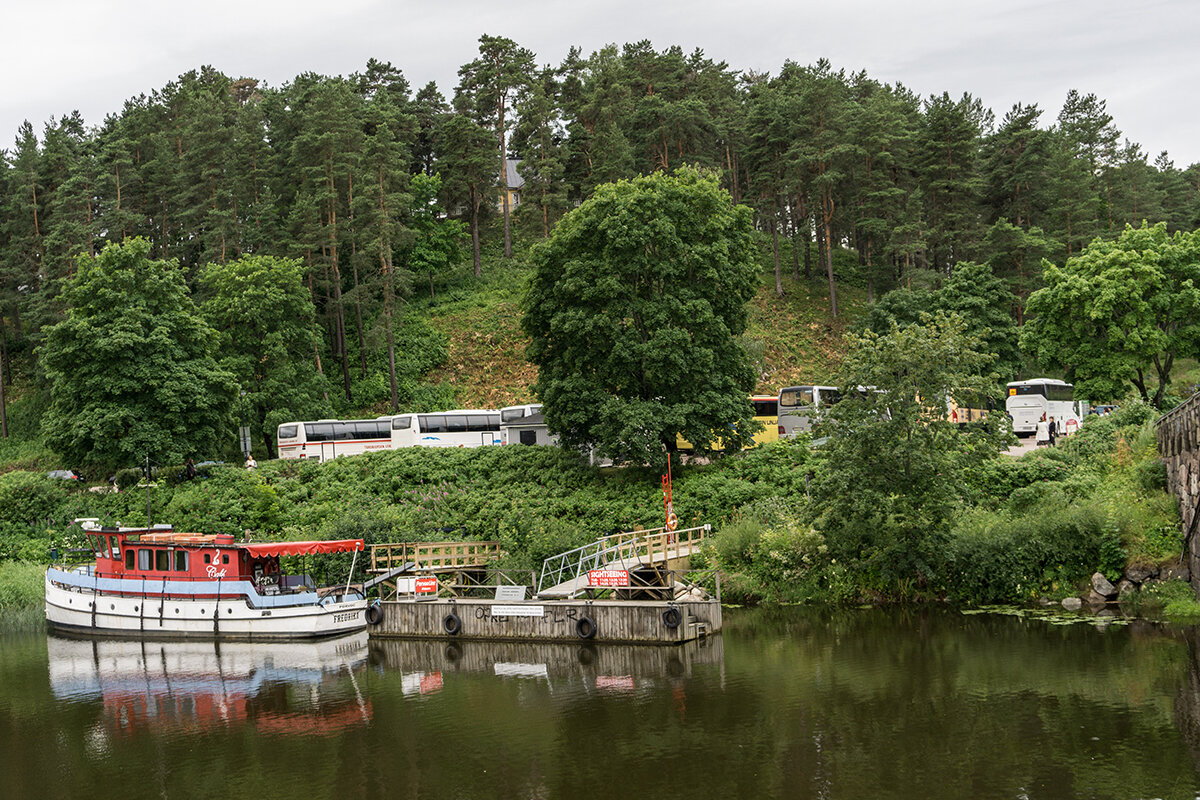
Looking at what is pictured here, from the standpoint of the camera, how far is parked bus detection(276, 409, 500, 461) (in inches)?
2228

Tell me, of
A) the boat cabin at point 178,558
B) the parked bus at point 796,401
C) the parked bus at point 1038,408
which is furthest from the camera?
the parked bus at point 796,401

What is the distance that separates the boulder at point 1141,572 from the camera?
3134cm

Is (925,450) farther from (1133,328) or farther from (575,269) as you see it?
(1133,328)

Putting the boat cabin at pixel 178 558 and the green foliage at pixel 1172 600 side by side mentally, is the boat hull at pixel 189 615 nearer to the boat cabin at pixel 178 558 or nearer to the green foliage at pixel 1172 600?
the boat cabin at pixel 178 558

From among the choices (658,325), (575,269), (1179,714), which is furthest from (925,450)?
(575,269)

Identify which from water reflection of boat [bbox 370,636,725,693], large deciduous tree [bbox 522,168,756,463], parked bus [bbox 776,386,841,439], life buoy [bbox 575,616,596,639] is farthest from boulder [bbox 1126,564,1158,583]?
parked bus [bbox 776,386,841,439]

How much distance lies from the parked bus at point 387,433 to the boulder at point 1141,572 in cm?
3305

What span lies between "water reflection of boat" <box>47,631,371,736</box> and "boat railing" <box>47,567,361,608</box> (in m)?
1.56

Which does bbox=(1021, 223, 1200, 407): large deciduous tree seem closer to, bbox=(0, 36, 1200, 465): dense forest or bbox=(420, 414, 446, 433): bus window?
bbox=(0, 36, 1200, 465): dense forest

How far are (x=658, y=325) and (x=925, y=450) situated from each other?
15091mm

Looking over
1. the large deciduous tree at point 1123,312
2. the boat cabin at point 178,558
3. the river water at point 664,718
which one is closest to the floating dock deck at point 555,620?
the river water at point 664,718

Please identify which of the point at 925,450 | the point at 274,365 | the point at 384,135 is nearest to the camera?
the point at 925,450

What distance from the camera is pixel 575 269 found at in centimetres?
4491

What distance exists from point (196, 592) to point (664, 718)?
22477 millimetres
